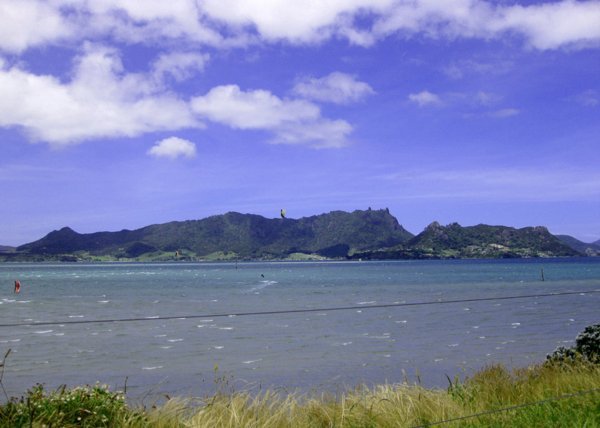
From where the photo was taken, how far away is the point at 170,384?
19.7m

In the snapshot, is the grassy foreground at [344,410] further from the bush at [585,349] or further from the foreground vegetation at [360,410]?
the bush at [585,349]

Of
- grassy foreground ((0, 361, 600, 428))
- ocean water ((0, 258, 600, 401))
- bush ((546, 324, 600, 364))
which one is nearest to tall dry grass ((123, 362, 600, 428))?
grassy foreground ((0, 361, 600, 428))

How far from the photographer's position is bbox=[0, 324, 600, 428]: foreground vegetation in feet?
26.1

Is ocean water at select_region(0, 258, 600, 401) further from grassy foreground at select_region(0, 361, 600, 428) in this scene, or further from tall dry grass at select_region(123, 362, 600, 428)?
grassy foreground at select_region(0, 361, 600, 428)

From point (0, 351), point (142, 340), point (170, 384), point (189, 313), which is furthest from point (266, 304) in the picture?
point (170, 384)

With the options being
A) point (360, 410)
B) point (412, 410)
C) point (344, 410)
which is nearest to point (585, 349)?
point (412, 410)

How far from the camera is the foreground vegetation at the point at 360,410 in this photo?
795 cm

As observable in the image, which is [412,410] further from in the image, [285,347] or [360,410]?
[285,347]

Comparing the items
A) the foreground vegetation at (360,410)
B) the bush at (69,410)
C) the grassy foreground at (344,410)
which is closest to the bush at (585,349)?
the foreground vegetation at (360,410)

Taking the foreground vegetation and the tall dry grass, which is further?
the tall dry grass

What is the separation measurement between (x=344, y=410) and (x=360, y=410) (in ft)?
0.76

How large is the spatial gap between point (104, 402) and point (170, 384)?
11.8 m

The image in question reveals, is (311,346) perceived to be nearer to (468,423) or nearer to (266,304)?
(468,423)

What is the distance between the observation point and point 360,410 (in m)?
9.30
